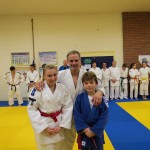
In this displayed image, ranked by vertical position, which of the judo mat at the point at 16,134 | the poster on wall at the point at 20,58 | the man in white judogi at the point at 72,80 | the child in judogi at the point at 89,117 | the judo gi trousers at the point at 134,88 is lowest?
the judo mat at the point at 16,134

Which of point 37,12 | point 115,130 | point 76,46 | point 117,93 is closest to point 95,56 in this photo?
point 76,46

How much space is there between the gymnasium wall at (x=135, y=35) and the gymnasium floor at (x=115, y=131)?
4156 mm

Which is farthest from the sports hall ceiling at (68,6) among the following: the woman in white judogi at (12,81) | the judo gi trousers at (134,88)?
the judo gi trousers at (134,88)

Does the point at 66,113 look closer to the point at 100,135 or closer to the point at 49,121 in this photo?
the point at 49,121

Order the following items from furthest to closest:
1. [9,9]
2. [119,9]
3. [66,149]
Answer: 1. [119,9]
2. [9,9]
3. [66,149]

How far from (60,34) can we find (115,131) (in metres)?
6.70

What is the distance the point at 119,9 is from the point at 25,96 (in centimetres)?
600

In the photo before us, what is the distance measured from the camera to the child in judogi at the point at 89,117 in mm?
2424

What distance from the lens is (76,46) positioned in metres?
10.6

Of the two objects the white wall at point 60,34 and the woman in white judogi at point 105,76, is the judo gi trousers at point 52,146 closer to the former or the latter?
the woman in white judogi at point 105,76

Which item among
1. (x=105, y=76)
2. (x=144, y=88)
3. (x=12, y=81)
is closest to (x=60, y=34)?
(x=105, y=76)

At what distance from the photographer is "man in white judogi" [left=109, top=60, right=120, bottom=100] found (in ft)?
32.3

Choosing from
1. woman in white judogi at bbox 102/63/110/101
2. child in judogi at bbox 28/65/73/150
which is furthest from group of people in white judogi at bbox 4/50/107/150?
woman in white judogi at bbox 102/63/110/101

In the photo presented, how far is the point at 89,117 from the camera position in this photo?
2.45 meters
